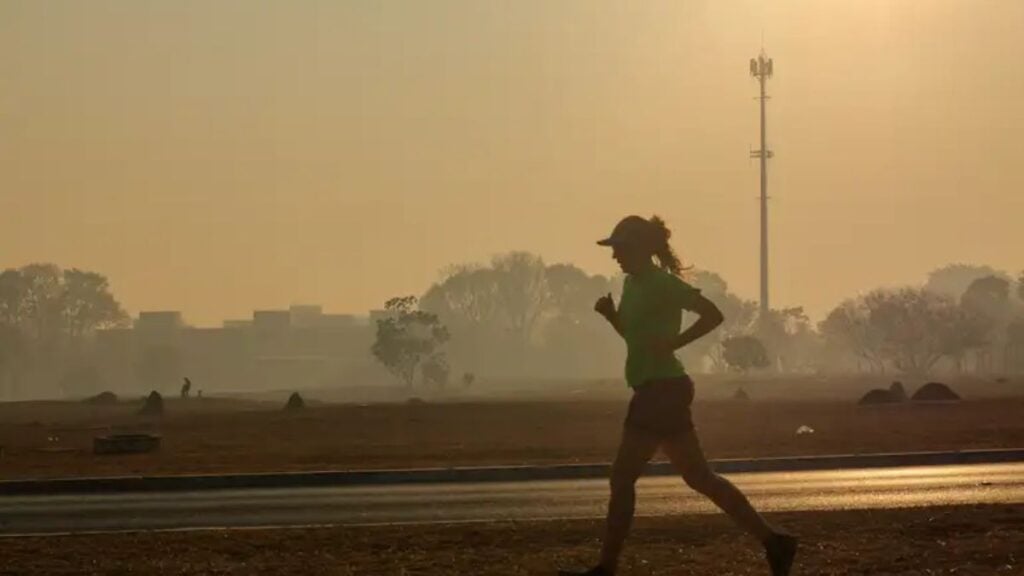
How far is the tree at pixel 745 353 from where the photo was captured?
407 feet

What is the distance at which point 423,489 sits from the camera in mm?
17969

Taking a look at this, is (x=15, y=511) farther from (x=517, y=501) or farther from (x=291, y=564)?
(x=291, y=564)

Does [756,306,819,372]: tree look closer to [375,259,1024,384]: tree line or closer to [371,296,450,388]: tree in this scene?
[375,259,1024,384]: tree line

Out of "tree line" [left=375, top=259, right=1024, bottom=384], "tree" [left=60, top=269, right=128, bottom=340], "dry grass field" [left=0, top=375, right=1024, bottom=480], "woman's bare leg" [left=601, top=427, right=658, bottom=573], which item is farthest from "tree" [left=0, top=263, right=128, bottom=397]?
"woman's bare leg" [left=601, top=427, right=658, bottom=573]

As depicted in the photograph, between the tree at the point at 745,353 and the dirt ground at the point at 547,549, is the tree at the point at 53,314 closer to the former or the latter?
the tree at the point at 745,353

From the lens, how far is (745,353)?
12400 centimetres

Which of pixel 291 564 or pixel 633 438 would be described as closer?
pixel 633 438

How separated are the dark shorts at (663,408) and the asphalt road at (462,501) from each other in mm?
4503

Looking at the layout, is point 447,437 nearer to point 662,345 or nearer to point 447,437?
point 447,437

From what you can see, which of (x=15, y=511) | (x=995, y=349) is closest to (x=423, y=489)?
(x=15, y=511)

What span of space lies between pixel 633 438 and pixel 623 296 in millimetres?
847

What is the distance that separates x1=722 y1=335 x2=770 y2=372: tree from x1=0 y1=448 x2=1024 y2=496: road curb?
103 meters

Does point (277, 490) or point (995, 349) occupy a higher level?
point (995, 349)

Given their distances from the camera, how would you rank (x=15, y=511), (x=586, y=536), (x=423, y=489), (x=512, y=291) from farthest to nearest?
(x=512, y=291) < (x=423, y=489) < (x=15, y=511) < (x=586, y=536)
